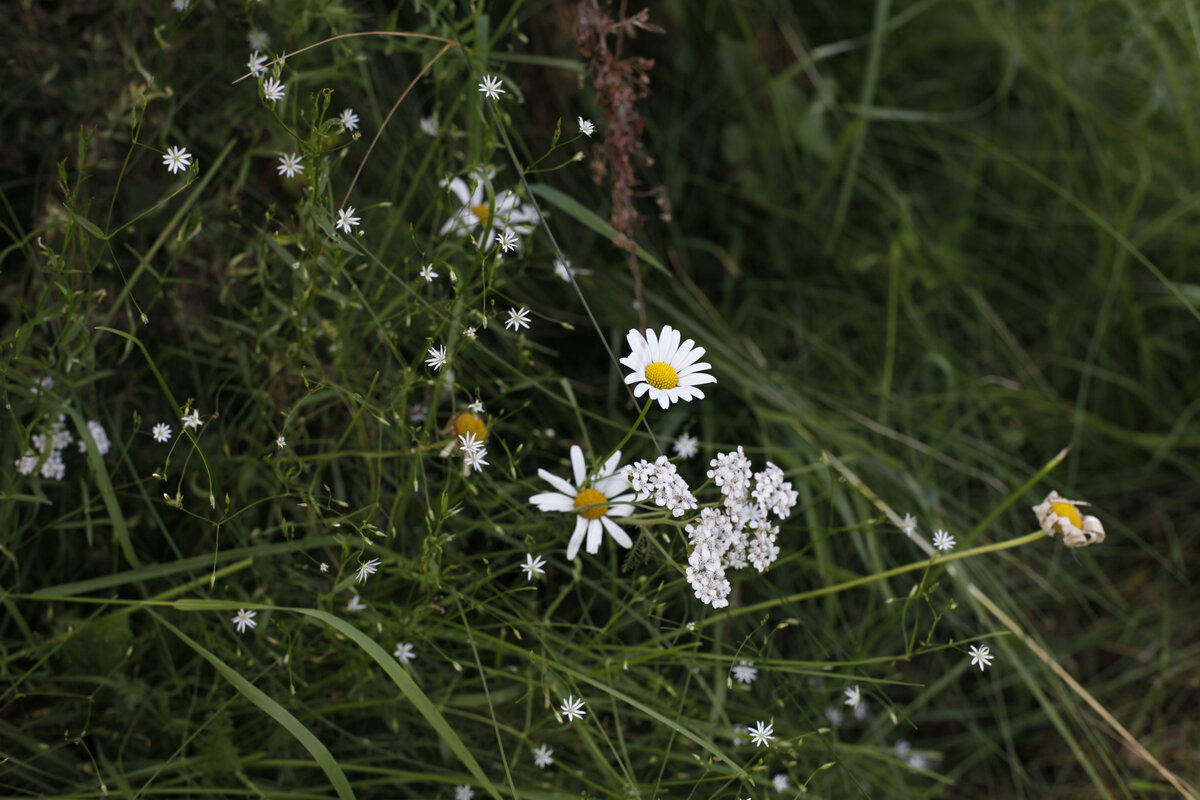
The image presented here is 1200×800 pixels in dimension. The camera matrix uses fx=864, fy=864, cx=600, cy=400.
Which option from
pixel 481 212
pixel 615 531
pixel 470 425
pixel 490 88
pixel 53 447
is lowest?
pixel 615 531

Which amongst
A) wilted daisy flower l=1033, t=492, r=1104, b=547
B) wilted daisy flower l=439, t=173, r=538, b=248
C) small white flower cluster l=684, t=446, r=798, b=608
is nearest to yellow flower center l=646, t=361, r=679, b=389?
small white flower cluster l=684, t=446, r=798, b=608

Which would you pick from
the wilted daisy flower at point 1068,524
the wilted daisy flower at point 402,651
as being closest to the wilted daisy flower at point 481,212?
the wilted daisy flower at point 402,651

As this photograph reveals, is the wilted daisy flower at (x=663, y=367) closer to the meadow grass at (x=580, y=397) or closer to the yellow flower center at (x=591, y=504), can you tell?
the meadow grass at (x=580, y=397)

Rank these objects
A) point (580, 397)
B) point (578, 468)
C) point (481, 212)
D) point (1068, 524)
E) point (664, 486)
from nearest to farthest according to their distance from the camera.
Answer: point (664, 486) → point (1068, 524) → point (578, 468) → point (481, 212) → point (580, 397)

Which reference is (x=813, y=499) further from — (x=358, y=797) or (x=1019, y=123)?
(x=1019, y=123)

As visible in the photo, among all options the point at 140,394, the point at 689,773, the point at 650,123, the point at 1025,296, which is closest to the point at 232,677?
the point at 140,394

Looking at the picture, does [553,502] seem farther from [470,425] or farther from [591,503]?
[470,425]

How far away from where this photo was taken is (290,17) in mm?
1519

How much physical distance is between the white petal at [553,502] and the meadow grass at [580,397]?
76mm

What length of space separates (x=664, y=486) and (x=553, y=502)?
0.24 metres

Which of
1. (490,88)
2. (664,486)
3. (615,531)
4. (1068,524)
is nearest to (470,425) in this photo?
(615,531)

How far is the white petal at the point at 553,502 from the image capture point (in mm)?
1262

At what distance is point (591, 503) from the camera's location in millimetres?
1283

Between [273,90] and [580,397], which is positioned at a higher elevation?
[273,90]
